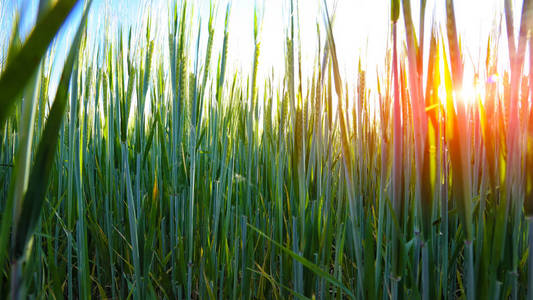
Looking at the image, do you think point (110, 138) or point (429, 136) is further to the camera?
point (110, 138)

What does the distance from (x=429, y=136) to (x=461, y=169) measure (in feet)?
0.27

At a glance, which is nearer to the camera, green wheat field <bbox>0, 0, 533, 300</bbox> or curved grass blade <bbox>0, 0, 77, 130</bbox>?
curved grass blade <bbox>0, 0, 77, 130</bbox>

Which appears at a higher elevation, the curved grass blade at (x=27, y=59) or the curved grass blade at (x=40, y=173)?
the curved grass blade at (x=27, y=59)

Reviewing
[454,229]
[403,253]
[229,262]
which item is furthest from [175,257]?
[454,229]

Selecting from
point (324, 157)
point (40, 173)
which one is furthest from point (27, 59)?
point (324, 157)

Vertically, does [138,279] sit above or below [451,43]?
below

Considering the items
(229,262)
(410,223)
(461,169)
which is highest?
(461,169)

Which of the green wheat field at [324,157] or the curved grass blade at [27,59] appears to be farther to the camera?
the green wheat field at [324,157]

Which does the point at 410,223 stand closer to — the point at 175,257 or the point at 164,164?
the point at 175,257

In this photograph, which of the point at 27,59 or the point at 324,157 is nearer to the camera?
the point at 27,59

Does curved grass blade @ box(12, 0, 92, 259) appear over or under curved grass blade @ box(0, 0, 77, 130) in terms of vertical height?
under

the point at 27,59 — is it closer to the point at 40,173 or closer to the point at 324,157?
the point at 40,173

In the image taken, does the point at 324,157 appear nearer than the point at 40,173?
No

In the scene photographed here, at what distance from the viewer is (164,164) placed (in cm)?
114
